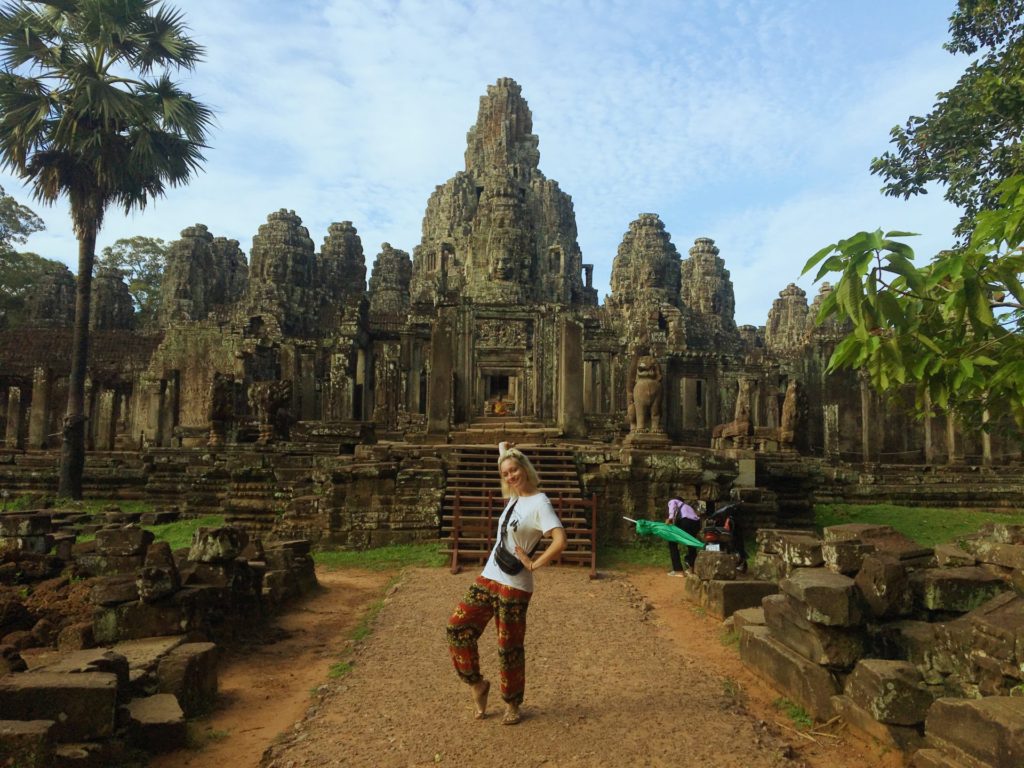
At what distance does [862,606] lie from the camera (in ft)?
15.7

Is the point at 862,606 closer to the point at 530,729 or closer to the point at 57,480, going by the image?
the point at 530,729

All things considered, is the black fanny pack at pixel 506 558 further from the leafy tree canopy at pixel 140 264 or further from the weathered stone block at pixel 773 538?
the leafy tree canopy at pixel 140 264

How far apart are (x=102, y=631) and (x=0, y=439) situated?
29.3 meters

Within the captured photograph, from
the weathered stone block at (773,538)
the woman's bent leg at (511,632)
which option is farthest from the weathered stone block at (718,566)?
the woman's bent leg at (511,632)

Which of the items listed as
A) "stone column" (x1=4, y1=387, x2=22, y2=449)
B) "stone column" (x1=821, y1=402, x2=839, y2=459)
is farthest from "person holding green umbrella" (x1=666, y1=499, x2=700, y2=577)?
"stone column" (x1=4, y1=387, x2=22, y2=449)

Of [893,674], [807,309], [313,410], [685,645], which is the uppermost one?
[807,309]

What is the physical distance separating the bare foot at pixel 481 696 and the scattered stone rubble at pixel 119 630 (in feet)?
5.55

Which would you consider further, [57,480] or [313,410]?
[313,410]

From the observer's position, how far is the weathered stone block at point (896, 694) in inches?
159

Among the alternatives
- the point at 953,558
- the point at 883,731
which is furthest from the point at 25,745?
the point at 953,558

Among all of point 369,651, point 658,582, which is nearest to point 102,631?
point 369,651

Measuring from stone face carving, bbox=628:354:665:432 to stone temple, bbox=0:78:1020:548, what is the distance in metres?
0.05

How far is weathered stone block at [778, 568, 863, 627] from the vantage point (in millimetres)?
4621

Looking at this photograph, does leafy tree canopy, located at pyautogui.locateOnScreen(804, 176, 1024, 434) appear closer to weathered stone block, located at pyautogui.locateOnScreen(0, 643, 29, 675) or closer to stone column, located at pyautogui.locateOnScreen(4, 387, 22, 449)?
weathered stone block, located at pyautogui.locateOnScreen(0, 643, 29, 675)
